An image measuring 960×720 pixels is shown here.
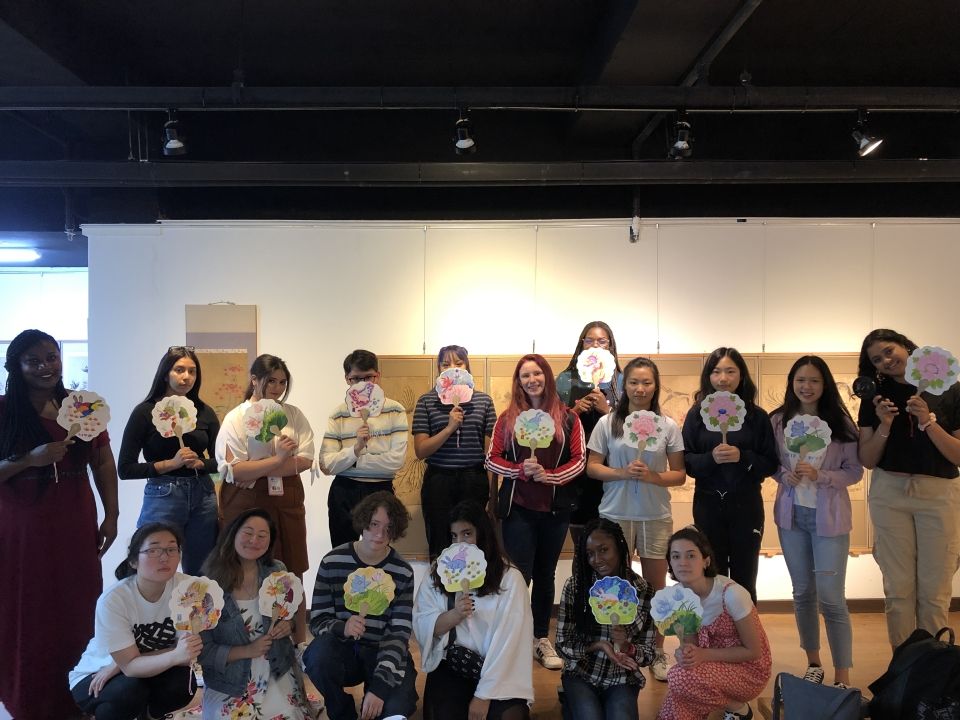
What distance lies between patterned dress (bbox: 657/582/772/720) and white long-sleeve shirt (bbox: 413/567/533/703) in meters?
0.65

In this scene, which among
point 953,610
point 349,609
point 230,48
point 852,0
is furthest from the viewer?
point 953,610

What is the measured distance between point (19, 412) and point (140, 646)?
134 cm

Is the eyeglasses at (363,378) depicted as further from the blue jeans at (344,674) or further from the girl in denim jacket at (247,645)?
the blue jeans at (344,674)

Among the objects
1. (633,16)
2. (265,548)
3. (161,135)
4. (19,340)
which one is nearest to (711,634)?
(265,548)

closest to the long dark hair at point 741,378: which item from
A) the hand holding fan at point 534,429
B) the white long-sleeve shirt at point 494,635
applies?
the hand holding fan at point 534,429

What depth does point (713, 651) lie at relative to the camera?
310 centimetres

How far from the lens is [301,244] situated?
5371 mm

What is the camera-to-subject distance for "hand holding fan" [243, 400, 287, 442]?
3779mm

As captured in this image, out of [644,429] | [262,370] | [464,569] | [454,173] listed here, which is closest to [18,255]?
[262,370]

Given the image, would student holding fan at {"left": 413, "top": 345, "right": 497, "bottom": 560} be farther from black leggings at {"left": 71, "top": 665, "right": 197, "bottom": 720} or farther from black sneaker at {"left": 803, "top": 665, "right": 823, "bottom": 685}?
black sneaker at {"left": 803, "top": 665, "right": 823, "bottom": 685}

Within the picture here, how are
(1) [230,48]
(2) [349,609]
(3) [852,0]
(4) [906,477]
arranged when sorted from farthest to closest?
1. (1) [230,48]
2. (3) [852,0]
3. (4) [906,477]
4. (2) [349,609]

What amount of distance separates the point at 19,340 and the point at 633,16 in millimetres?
3544

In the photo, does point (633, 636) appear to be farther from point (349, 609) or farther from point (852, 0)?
point (852, 0)

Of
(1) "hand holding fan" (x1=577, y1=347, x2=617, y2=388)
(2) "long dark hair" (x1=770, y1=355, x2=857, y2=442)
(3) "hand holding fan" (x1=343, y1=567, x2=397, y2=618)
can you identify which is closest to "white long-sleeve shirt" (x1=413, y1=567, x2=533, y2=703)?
(3) "hand holding fan" (x1=343, y1=567, x2=397, y2=618)
